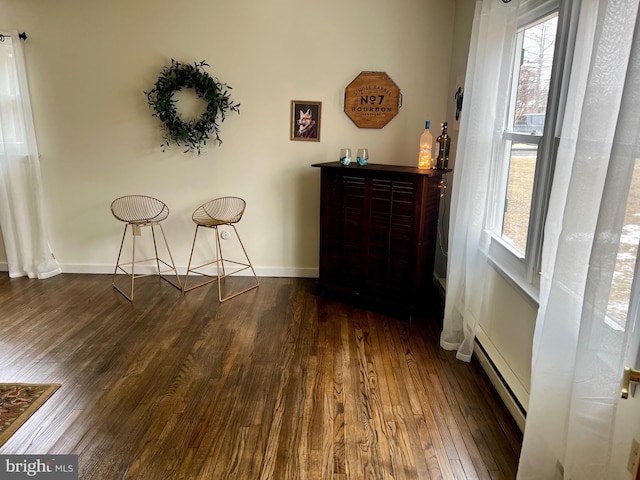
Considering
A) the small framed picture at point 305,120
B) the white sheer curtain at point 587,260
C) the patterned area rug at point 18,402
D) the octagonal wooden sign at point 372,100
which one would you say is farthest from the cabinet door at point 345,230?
the patterned area rug at point 18,402

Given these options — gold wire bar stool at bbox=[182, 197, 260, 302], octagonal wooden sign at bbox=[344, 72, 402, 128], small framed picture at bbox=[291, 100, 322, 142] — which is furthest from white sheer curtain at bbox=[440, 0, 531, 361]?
gold wire bar stool at bbox=[182, 197, 260, 302]

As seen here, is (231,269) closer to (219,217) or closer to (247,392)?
(219,217)

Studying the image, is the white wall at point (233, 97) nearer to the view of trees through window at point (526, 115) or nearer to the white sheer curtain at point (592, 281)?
the view of trees through window at point (526, 115)

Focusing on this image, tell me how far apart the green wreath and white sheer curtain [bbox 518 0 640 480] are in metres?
2.89

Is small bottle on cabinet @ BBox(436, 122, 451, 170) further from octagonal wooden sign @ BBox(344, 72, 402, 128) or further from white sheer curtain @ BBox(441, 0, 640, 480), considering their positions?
white sheer curtain @ BBox(441, 0, 640, 480)

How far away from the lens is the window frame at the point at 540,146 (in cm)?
192

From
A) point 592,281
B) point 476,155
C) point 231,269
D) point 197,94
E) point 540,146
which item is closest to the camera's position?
point 592,281

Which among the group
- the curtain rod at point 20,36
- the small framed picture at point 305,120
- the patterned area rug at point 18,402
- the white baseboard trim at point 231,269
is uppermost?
the curtain rod at point 20,36

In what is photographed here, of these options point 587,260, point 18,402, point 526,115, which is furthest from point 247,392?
point 526,115

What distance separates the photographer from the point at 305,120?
12.8 ft

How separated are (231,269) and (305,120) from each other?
5.13ft

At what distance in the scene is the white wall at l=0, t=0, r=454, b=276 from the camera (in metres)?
3.71

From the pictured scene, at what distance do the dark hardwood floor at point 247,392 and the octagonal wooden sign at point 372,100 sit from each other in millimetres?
1656

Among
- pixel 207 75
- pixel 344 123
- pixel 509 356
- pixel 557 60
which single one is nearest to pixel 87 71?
pixel 207 75
